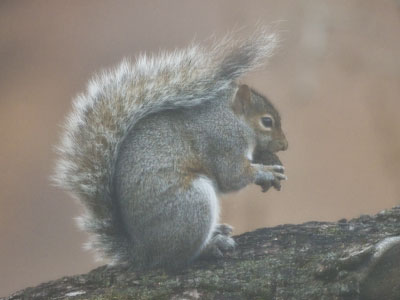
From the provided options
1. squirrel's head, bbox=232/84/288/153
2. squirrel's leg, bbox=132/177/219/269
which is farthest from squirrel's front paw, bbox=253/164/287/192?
squirrel's leg, bbox=132/177/219/269

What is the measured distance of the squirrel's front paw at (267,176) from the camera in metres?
2.52

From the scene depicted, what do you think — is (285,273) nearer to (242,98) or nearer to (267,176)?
(267,176)

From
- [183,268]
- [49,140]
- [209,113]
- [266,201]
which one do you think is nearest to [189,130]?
[209,113]

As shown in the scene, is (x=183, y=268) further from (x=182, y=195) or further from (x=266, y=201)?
(x=266, y=201)

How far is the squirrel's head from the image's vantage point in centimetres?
264

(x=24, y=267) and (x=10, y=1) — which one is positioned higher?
(x=10, y=1)

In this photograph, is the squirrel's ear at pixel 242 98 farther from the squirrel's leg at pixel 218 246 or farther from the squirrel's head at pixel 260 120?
the squirrel's leg at pixel 218 246

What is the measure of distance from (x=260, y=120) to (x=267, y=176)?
264 millimetres

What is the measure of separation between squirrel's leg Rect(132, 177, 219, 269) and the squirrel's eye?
22.3 inches

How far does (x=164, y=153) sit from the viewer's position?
90.2 inches

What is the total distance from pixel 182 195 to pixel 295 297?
0.56m

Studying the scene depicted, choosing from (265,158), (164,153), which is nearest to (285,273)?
(164,153)

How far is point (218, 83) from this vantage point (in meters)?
2.50

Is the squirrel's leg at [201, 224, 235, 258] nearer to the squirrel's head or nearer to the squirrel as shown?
the squirrel
